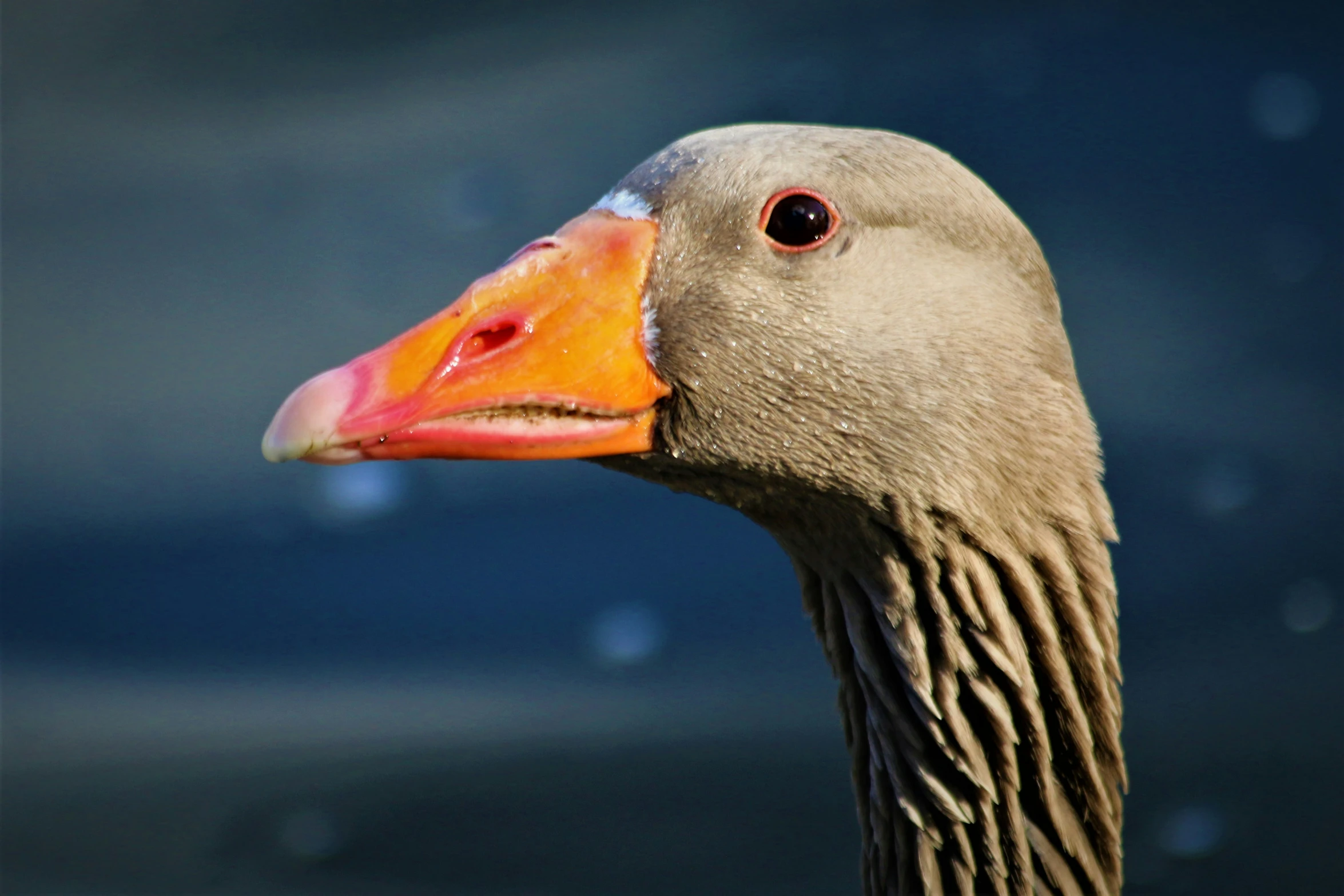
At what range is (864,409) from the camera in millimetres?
1122

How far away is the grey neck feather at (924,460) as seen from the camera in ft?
3.67

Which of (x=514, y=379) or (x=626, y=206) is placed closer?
(x=514, y=379)

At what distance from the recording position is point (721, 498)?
1.20 meters

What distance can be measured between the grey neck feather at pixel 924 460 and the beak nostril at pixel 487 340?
0.46 feet

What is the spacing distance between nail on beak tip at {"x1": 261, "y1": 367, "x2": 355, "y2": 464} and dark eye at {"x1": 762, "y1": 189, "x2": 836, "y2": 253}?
42cm

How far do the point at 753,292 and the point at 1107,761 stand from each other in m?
0.66

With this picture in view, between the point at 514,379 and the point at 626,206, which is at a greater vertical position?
the point at 626,206

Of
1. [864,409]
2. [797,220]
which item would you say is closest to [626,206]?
[797,220]

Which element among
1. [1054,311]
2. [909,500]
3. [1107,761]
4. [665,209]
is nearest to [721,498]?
[909,500]

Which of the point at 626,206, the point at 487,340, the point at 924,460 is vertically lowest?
the point at 924,460

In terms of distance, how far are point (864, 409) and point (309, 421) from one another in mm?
514

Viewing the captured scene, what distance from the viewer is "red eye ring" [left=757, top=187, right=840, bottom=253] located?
112 centimetres

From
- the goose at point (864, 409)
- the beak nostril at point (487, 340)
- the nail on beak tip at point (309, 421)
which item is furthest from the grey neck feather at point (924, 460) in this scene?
the nail on beak tip at point (309, 421)

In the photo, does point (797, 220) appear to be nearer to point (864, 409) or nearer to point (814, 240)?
point (814, 240)
